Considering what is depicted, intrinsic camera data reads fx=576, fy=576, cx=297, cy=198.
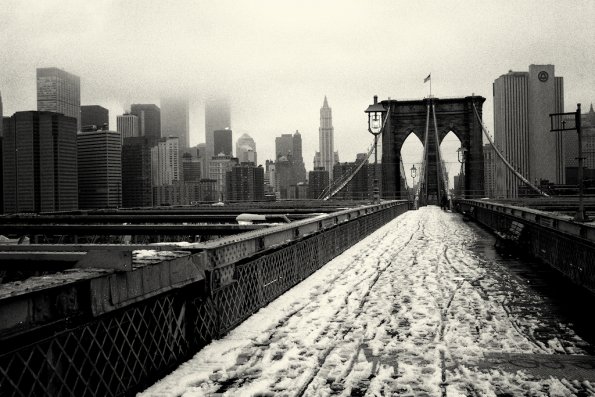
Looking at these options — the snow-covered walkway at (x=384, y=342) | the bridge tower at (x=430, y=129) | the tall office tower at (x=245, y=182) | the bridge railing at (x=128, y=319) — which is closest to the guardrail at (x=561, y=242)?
the snow-covered walkway at (x=384, y=342)

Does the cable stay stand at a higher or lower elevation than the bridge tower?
lower

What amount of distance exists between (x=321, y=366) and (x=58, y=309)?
2610 millimetres

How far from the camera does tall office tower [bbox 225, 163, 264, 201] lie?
17255 centimetres

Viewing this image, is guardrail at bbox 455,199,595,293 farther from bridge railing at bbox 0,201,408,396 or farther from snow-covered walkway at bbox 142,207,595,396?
bridge railing at bbox 0,201,408,396

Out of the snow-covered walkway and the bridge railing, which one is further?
the snow-covered walkway

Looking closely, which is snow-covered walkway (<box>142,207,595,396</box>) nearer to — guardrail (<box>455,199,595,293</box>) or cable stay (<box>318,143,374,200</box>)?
guardrail (<box>455,199,595,293</box>)

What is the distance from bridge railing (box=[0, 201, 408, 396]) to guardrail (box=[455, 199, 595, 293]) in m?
4.60

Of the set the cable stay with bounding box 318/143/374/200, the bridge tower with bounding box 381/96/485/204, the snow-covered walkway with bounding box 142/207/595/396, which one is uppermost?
the bridge tower with bounding box 381/96/485/204

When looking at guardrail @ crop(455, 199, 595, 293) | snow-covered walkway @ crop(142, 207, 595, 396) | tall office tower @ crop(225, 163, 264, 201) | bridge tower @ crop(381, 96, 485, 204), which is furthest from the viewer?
tall office tower @ crop(225, 163, 264, 201)

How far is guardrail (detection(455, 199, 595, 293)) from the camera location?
8.27 meters

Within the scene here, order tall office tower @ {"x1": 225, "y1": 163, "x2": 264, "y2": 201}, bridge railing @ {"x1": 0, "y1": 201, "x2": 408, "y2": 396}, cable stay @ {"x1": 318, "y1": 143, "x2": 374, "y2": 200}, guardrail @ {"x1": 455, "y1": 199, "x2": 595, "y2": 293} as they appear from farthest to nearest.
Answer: tall office tower @ {"x1": 225, "y1": 163, "x2": 264, "y2": 201} < cable stay @ {"x1": 318, "y1": 143, "x2": 374, "y2": 200} < guardrail @ {"x1": 455, "y1": 199, "x2": 595, "y2": 293} < bridge railing @ {"x1": 0, "y1": 201, "x2": 408, "y2": 396}

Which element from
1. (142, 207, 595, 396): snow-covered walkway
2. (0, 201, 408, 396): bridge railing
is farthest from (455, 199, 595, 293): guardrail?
(0, 201, 408, 396): bridge railing

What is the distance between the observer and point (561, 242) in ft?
33.8

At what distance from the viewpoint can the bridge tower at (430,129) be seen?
293 ft
